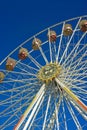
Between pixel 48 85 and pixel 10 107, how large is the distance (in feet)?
8.29

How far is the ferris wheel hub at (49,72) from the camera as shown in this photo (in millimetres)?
21442

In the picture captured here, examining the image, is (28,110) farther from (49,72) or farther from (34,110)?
(49,72)

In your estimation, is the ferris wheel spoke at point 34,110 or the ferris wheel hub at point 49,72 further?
the ferris wheel hub at point 49,72

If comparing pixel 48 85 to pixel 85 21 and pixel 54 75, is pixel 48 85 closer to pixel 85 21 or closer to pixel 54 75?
pixel 54 75

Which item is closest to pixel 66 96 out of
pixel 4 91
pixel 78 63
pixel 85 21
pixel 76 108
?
pixel 76 108

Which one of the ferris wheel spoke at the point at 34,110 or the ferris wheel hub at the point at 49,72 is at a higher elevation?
the ferris wheel hub at the point at 49,72

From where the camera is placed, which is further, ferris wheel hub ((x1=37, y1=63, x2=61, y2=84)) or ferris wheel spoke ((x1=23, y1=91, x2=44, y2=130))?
ferris wheel hub ((x1=37, y1=63, x2=61, y2=84))

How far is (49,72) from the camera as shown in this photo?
21922 millimetres

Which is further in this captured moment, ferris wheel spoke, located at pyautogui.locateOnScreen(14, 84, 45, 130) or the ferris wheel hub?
the ferris wheel hub

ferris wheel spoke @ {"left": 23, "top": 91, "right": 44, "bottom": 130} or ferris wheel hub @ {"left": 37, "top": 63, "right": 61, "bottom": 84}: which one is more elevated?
ferris wheel hub @ {"left": 37, "top": 63, "right": 61, "bottom": 84}

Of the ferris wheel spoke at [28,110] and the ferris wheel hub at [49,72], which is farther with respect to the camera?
the ferris wheel hub at [49,72]

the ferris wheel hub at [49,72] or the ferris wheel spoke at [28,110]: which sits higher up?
the ferris wheel hub at [49,72]

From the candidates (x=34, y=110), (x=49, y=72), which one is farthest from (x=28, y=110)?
(x=49, y=72)

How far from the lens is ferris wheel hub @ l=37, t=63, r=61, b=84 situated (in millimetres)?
21442
